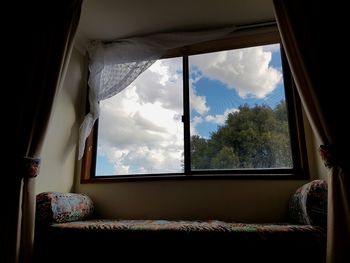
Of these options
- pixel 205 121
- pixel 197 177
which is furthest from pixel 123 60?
pixel 197 177

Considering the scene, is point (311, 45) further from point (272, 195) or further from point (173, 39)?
point (173, 39)

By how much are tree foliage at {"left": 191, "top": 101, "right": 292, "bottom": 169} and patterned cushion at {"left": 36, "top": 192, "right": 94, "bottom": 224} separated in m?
0.96

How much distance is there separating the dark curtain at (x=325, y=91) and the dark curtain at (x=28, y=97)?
1462mm

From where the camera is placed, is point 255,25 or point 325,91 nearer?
point 325,91

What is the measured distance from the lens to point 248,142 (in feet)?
6.83

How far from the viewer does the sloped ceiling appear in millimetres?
2010

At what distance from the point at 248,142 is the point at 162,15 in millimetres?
1301

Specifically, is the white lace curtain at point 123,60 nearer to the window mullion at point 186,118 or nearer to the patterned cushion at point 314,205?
the window mullion at point 186,118

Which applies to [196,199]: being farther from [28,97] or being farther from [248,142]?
[28,97]

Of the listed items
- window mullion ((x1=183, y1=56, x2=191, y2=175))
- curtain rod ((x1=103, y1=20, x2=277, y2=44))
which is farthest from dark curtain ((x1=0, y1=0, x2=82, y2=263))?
curtain rod ((x1=103, y1=20, x2=277, y2=44))

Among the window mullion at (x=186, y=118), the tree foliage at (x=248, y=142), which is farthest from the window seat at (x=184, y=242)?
the window mullion at (x=186, y=118)

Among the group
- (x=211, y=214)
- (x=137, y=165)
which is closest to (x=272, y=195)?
(x=211, y=214)

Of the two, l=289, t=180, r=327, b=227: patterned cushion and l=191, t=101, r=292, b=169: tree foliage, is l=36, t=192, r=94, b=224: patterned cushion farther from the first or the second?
l=289, t=180, r=327, b=227: patterned cushion

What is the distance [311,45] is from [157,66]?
1.43 m
